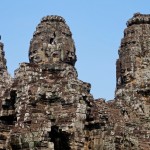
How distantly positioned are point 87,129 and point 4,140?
114 inches

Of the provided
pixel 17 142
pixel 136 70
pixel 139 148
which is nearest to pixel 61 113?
pixel 17 142

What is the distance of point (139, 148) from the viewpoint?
61.9 ft

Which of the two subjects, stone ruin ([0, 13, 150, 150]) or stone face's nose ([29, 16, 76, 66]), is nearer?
stone ruin ([0, 13, 150, 150])

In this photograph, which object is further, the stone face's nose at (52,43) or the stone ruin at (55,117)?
the stone face's nose at (52,43)

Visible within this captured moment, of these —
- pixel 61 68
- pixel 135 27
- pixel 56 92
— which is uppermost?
pixel 135 27

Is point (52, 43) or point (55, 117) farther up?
point (52, 43)

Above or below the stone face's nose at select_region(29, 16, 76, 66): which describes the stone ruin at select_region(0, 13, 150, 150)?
below

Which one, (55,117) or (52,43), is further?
(52,43)

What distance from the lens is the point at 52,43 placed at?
25.4 meters

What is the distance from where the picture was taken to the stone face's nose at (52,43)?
22828 mm

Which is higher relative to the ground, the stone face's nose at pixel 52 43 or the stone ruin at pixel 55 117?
the stone face's nose at pixel 52 43

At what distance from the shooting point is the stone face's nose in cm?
2283

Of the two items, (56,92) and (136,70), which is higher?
(136,70)

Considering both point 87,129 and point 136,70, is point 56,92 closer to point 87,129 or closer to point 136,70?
point 87,129
